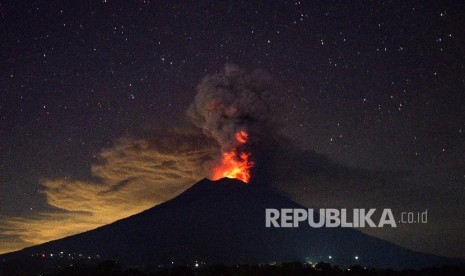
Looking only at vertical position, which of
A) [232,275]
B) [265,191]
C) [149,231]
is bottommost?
[232,275]

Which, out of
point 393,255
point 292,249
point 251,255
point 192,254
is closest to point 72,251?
point 192,254

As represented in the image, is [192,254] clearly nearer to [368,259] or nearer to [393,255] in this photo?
[368,259]

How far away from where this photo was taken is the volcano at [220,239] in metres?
138

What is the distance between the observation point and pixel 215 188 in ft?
574

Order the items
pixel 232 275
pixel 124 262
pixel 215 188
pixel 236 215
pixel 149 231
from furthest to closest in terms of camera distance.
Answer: pixel 215 188, pixel 236 215, pixel 149 231, pixel 124 262, pixel 232 275

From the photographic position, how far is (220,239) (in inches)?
5842

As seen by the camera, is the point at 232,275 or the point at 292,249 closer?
the point at 232,275

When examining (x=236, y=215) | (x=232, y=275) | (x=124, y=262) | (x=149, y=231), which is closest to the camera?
(x=232, y=275)

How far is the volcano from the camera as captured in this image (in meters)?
138

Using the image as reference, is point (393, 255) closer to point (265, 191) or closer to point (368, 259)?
point (368, 259)

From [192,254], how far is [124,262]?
54.9 feet

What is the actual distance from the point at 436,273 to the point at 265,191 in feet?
434

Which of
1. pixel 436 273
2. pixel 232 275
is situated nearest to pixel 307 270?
pixel 232 275

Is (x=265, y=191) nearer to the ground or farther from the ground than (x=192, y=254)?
farther from the ground
